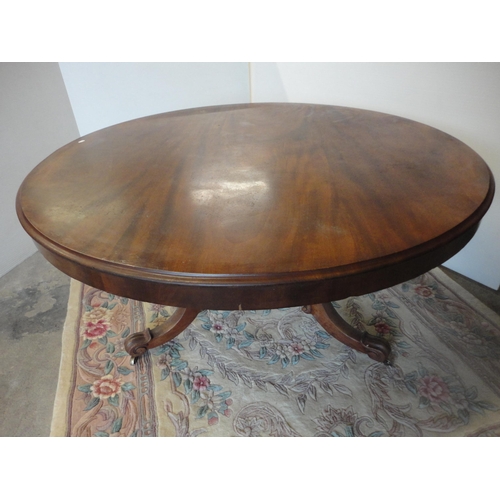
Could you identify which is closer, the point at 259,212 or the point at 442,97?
the point at 259,212

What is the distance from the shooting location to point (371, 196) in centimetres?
83

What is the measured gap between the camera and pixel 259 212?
79 centimetres

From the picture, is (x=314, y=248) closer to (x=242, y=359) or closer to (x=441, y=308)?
(x=242, y=359)

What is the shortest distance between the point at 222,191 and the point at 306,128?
0.52 m

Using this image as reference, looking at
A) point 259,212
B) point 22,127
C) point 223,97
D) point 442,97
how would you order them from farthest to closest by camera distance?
point 223,97 → point 22,127 → point 442,97 → point 259,212

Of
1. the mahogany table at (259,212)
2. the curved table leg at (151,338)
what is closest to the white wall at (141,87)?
the mahogany table at (259,212)

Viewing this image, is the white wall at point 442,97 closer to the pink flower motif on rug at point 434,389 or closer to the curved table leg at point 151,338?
the pink flower motif on rug at point 434,389

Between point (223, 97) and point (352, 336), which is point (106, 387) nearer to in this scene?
point (352, 336)

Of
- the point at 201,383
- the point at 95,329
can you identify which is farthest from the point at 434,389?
the point at 95,329

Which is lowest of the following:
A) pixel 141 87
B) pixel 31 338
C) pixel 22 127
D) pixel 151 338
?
pixel 31 338

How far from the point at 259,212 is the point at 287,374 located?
668 mm

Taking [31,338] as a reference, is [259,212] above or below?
above

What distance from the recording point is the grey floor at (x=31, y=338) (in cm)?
119

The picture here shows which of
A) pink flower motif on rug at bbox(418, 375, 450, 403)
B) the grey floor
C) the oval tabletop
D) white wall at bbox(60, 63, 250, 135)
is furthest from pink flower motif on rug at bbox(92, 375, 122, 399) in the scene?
white wall at bbox(60, 63, 250, 135)
